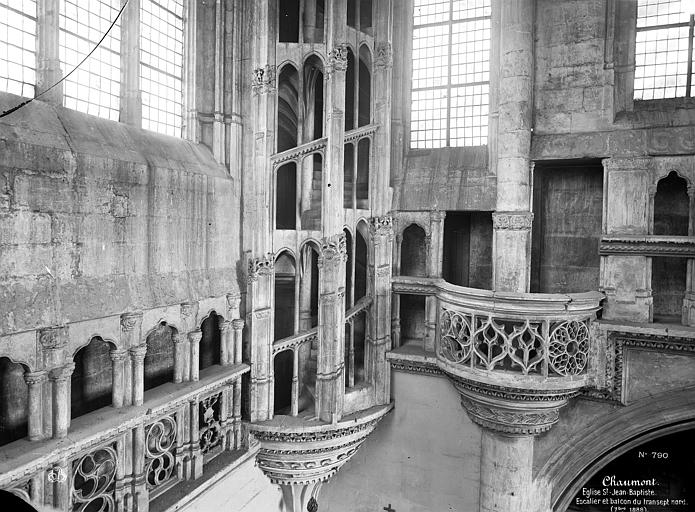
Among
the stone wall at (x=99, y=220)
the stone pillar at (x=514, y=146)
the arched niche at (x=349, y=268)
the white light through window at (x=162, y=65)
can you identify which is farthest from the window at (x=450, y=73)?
the white light through window at (x=162, y=65)

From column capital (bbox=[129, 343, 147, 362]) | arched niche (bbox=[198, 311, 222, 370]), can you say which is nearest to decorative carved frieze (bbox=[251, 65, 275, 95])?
arched niche (bbox=[198, 311, 222, 370])

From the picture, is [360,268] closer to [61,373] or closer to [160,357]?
[160,357]

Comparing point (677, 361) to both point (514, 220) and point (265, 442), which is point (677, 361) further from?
point (265, 442)

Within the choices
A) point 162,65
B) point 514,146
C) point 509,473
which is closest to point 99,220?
point 162,65

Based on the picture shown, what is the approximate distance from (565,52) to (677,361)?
212 inches

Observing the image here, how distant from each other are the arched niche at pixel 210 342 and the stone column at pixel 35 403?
2.77 meters

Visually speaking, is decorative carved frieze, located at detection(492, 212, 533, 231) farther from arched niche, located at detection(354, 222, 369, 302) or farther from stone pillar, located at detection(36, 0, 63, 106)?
stone pillar, located at detection(36, 0, 63, 106)

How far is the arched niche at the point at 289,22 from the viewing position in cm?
912

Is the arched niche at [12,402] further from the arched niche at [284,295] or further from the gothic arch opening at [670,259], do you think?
the gothic arch opening at [670,259]

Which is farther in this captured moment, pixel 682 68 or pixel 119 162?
pixel 682 68

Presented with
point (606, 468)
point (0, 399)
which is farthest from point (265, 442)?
point (606, 468)

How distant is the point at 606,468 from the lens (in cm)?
1105

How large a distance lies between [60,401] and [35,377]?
37 cm

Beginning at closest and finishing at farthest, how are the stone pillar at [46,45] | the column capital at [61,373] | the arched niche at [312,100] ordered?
the column capital at [61,373] → the stone pillar at [46,45] → the arched niche at [312,100]
